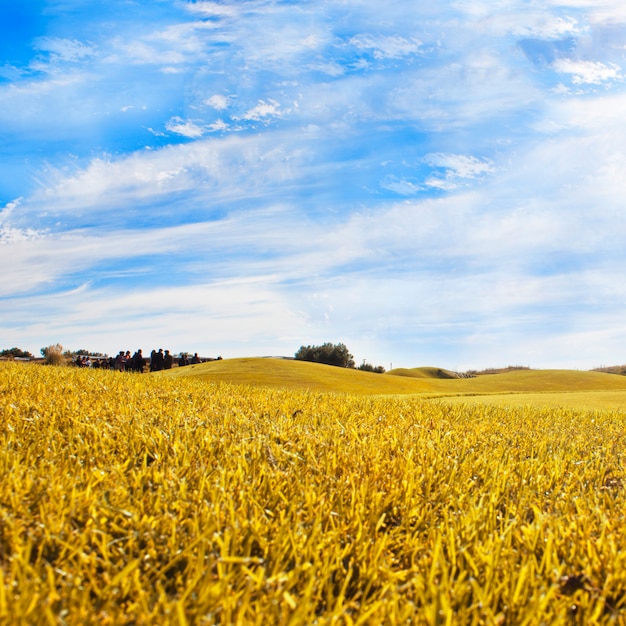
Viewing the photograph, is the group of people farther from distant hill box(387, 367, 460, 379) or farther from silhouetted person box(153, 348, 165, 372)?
distant hill box(387, 367, 460, 379)

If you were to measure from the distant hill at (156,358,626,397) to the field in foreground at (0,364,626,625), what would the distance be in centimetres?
2176

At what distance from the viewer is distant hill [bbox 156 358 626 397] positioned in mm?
37125

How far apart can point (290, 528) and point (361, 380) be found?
40712 mm

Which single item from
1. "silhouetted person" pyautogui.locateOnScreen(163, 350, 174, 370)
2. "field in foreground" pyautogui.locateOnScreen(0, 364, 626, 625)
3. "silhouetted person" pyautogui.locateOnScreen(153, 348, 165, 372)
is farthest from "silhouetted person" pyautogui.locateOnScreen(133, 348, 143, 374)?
"field in foreground" pyautogui.locateOnScreen(0, 364, 626, 625)

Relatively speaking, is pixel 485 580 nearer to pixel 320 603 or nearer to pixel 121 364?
pixel 320 603

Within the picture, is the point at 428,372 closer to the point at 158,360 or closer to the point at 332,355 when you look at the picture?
the point at 332,355

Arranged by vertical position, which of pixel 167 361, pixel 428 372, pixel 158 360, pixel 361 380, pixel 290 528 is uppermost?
pixel 158 360

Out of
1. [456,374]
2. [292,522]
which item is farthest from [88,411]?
[456,374]

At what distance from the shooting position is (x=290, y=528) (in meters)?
Answer: 3.34

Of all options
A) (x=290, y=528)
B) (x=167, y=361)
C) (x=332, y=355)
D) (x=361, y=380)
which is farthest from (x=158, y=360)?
(x=290, y=528)

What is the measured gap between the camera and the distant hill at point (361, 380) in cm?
3712

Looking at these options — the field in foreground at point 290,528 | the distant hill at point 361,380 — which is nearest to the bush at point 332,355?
the distant hill at point 361,380

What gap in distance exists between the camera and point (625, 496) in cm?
470

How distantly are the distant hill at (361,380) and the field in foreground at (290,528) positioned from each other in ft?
71.4
